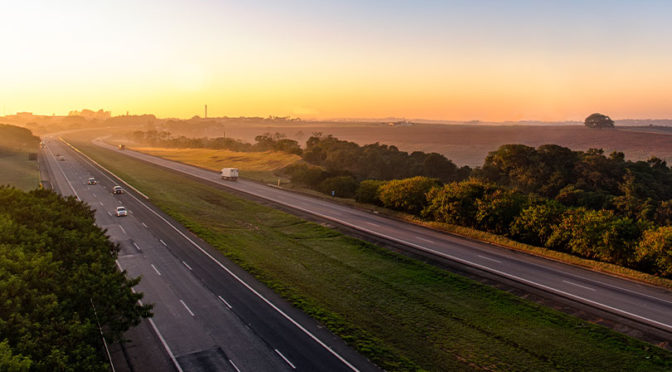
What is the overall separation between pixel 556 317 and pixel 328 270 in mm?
15560

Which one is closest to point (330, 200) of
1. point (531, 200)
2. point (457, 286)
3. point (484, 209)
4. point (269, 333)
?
point (484, 209)

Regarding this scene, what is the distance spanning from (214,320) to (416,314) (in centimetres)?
1178

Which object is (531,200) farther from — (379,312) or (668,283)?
(379,312)

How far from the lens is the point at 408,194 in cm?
4750

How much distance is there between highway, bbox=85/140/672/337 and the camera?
23.1 metres

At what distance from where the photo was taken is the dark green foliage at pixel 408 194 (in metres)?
47.0

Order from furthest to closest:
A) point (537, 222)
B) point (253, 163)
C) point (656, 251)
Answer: point (253, 163) < point (537, 222) < point (656, 251)

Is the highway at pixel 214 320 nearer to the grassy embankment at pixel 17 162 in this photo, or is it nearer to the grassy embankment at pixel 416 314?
the grassy embankment at pixel 416 314

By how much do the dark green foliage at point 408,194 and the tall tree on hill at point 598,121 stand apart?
16021 centimetres

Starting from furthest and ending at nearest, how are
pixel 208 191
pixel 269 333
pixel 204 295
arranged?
pixel 208 191
pixel 204 295
pixel 269 333

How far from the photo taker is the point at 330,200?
58.8 metres

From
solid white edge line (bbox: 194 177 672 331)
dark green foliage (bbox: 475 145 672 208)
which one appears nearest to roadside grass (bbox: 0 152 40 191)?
solid white edge line (bbox: 194 177 672 331)

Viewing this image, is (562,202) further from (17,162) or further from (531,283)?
(17,162)

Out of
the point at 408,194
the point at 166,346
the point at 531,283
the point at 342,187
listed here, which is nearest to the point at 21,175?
the point at 342,187
